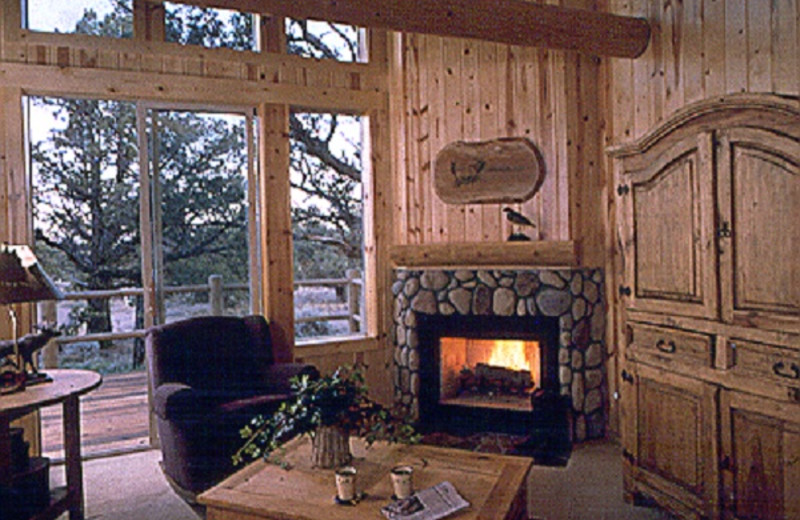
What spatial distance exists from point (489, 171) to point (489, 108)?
1.50ft

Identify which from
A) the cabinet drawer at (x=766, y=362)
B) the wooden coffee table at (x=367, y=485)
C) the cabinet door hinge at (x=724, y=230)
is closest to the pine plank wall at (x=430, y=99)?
the cabinet door hinge at (x=724, y=230)

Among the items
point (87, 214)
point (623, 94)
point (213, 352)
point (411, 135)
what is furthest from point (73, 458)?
point (623, 94)

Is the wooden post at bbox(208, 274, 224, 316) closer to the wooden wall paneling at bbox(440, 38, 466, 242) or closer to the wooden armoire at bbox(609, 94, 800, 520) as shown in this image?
the wooden wall paneling at bbox(440, 38, 466, 242)

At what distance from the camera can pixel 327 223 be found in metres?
4.94

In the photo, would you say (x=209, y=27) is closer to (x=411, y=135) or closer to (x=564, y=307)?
(x=411, y=135)

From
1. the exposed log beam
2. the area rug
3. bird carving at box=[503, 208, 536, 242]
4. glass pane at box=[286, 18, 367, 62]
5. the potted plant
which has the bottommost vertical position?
the area rug

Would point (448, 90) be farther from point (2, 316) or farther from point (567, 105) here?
point (2, 316)

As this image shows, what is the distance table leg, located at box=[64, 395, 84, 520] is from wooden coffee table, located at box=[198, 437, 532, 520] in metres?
1.20

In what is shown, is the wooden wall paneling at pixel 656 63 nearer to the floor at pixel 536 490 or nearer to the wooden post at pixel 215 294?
the floor at pixel 536 490

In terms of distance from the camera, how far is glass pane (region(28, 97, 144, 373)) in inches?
177

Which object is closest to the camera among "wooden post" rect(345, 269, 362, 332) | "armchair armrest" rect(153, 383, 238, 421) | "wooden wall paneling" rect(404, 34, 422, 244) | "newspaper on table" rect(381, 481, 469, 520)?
"newspaper on table" rect(381, 481, 469, 520)

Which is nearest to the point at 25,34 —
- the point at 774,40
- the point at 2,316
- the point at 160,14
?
the point at 160,14

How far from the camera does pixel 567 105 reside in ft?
13.8

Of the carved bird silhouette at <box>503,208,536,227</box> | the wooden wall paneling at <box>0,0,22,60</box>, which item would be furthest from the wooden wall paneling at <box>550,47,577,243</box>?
Answer: the wooden wall paneling at <box>0,0,22,60</box>
